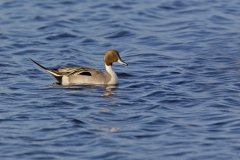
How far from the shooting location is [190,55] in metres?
21.6

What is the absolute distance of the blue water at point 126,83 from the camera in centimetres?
1458

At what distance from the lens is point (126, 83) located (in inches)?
→ 763

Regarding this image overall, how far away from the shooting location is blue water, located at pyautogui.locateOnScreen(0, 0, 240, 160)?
1458 cm

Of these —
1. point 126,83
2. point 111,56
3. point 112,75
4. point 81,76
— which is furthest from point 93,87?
point 111,56

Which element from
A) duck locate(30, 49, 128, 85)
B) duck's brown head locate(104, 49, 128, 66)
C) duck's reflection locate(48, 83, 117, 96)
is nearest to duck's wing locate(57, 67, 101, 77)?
duck locate(30, 49, 128, 85)

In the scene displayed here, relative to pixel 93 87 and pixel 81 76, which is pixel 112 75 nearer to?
pixel 93 87

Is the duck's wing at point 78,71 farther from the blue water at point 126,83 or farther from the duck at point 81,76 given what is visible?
the blue water at point 126,83

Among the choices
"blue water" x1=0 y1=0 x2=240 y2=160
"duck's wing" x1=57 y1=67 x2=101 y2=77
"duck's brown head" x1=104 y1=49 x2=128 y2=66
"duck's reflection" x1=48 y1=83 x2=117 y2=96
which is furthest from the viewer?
"duck's brown head" x1=104 y1=49 x2=128 y2=66

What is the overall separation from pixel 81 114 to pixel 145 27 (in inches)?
335

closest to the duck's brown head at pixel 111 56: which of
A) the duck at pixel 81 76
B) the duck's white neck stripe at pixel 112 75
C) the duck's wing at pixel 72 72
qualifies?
the duck's white neck stripe at pixel 112 75

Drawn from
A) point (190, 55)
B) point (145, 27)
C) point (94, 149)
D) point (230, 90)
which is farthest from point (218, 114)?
point (145, 27)

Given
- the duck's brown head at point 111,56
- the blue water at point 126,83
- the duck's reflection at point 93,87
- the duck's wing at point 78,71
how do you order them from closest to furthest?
the blue water at point 126,83 → the duck's reflection at point 93,87 → the duck's wing at point 78,71 → the duck's brown head at point 111,56

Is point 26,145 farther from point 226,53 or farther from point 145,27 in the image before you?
point 145,27

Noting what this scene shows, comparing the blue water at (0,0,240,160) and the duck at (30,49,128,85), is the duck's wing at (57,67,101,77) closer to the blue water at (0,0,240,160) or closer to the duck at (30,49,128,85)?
the duck at (30,49,128,85)
